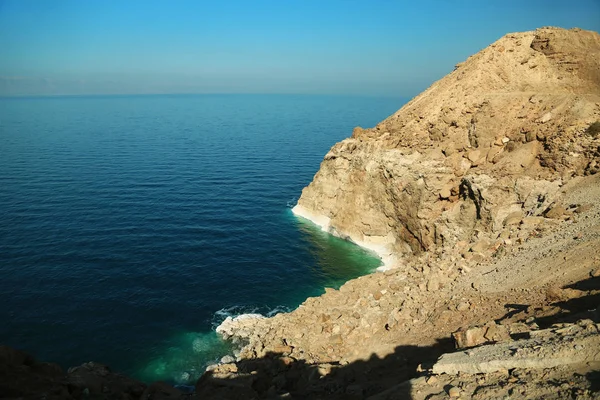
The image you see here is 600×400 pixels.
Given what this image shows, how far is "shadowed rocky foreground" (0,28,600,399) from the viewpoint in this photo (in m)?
18.1

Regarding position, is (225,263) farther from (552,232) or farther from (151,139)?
(151,139)

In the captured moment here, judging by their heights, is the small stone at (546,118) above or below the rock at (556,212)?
above

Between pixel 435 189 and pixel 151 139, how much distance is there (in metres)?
109

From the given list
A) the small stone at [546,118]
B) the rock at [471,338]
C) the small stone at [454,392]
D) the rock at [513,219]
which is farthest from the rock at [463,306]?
the small stone at [546,118]

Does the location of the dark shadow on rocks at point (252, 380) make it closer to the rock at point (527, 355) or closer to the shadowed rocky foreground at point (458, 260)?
the shadowed rocky foreground at point (458, 260)

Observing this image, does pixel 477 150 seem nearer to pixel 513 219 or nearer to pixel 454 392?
pixel 513 219

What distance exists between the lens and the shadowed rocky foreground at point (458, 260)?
59.4 feet

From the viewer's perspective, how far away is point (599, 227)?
2991 centimetres

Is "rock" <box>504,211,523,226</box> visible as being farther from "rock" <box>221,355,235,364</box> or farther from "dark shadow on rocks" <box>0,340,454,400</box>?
"rock" <box>221,355,235,364</box>

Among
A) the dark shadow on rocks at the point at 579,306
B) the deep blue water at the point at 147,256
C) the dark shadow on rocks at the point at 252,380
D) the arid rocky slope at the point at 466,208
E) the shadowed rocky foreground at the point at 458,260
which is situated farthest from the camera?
the deep blue water at the point at 147,256

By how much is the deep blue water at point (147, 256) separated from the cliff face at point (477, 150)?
336 inches

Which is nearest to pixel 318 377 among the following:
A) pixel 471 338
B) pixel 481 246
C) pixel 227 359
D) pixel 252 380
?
pixel 252 380

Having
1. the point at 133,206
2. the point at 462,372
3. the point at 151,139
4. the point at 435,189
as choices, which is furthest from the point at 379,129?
the point at 151,139

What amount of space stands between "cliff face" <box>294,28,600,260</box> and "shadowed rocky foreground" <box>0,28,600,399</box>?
20cm
